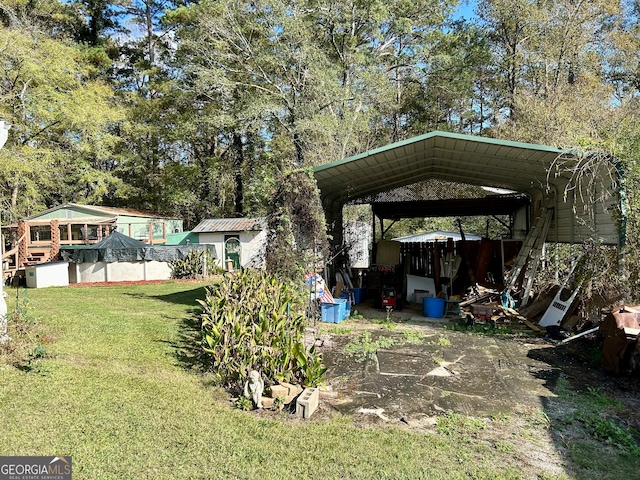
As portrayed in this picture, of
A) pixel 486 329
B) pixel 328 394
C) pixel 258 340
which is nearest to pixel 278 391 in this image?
pixel 328 394

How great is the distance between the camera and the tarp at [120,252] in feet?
45.0

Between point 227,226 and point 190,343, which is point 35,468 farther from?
point 227,226

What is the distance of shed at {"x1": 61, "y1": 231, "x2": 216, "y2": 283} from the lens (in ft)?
45.1

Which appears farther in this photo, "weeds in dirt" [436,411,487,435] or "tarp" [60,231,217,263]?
"tarp" [60,231,217,263]

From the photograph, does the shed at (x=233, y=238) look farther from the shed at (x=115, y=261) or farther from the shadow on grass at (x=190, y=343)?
the shadow on grass at (x=190, y=343)

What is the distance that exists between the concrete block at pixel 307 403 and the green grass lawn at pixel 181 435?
0.32 feet

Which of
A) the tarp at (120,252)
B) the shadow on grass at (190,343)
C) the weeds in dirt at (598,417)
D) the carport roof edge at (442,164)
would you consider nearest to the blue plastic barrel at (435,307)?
the carport roof edge at (442,164)

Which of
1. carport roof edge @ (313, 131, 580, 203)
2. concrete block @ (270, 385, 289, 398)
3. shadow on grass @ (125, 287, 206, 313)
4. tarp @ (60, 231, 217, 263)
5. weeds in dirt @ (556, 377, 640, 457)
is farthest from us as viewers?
tarp @ (60, 231, 217, 263)

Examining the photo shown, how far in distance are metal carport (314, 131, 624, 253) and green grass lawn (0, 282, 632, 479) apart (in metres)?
4.14

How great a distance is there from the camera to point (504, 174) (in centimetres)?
882

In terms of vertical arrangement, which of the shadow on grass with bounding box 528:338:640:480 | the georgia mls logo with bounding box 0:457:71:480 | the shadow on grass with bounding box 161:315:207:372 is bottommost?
the shadow on grass with bounding box 528:338:640:480

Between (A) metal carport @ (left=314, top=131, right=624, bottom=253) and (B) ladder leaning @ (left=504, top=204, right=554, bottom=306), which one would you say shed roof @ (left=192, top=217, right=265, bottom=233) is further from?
(B) ladder leaning @ (left=504, top=204, right=554, bottom=306)

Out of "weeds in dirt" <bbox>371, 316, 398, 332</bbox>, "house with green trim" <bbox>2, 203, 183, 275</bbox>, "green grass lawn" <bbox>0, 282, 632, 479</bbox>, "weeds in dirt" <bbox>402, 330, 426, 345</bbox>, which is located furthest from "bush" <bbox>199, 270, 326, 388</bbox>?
"house with green trim" <bbox>2, 203, 183, 275</bbox>

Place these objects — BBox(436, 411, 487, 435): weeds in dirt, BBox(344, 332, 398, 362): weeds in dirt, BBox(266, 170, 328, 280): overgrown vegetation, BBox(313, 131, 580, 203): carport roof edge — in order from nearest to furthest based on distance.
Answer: BBox(436, 411, 487, 435): weeds in dirt, BBox(344, 332, 398, 362): weeds in dirt, BBox(266, 170, 328, 280): overgrown vegetation, BBox(313, 131, 580, 203): carport roof edge
